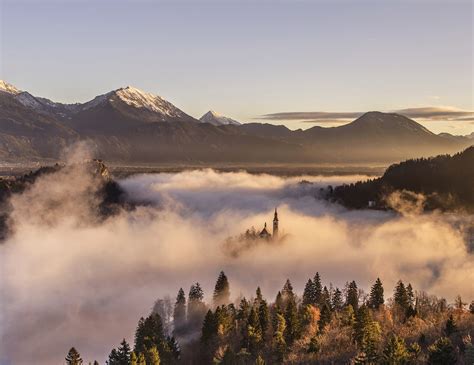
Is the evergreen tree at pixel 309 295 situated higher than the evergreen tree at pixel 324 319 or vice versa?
the evergreen tree at pixel 324 319

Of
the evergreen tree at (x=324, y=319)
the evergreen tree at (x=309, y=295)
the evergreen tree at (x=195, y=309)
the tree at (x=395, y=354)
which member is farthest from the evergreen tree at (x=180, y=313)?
the tree at (x=395, y=354)

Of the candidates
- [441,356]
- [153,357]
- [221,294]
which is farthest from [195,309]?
[441,356]

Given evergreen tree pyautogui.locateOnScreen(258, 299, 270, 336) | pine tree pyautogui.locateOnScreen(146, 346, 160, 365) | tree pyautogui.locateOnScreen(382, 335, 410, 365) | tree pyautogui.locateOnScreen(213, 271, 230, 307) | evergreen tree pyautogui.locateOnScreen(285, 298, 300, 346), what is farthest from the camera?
tree pyautogui.locateOnScreen(213, 271, 230, 307)

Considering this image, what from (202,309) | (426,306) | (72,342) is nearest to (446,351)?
(426,306)

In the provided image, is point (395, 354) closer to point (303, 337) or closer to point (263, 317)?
point (303, 337)

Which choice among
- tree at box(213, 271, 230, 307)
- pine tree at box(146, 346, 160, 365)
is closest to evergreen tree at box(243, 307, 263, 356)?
pine tree at box(146, 346, 160, 365)

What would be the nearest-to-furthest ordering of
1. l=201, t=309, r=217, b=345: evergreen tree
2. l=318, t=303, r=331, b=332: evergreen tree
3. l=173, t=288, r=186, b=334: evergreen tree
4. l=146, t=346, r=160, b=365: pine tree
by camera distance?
l=146, t=346, r=160, b=365: pine tree < l=318, t=303, r=331, b=332: evergreen tree < l=201, t=309, r=217, b=345: evergreen tree < l=173, t=288, r=186, b=334: evergreen tree

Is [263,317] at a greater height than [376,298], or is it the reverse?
[263,317]

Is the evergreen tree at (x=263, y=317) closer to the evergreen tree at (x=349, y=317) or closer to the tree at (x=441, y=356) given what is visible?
the evergreen tree at (x=349, y=317)

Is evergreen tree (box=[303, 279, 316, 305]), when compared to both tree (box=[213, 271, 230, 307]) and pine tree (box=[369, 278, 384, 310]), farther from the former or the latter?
tree (box=[213, 271, 230, 307])
